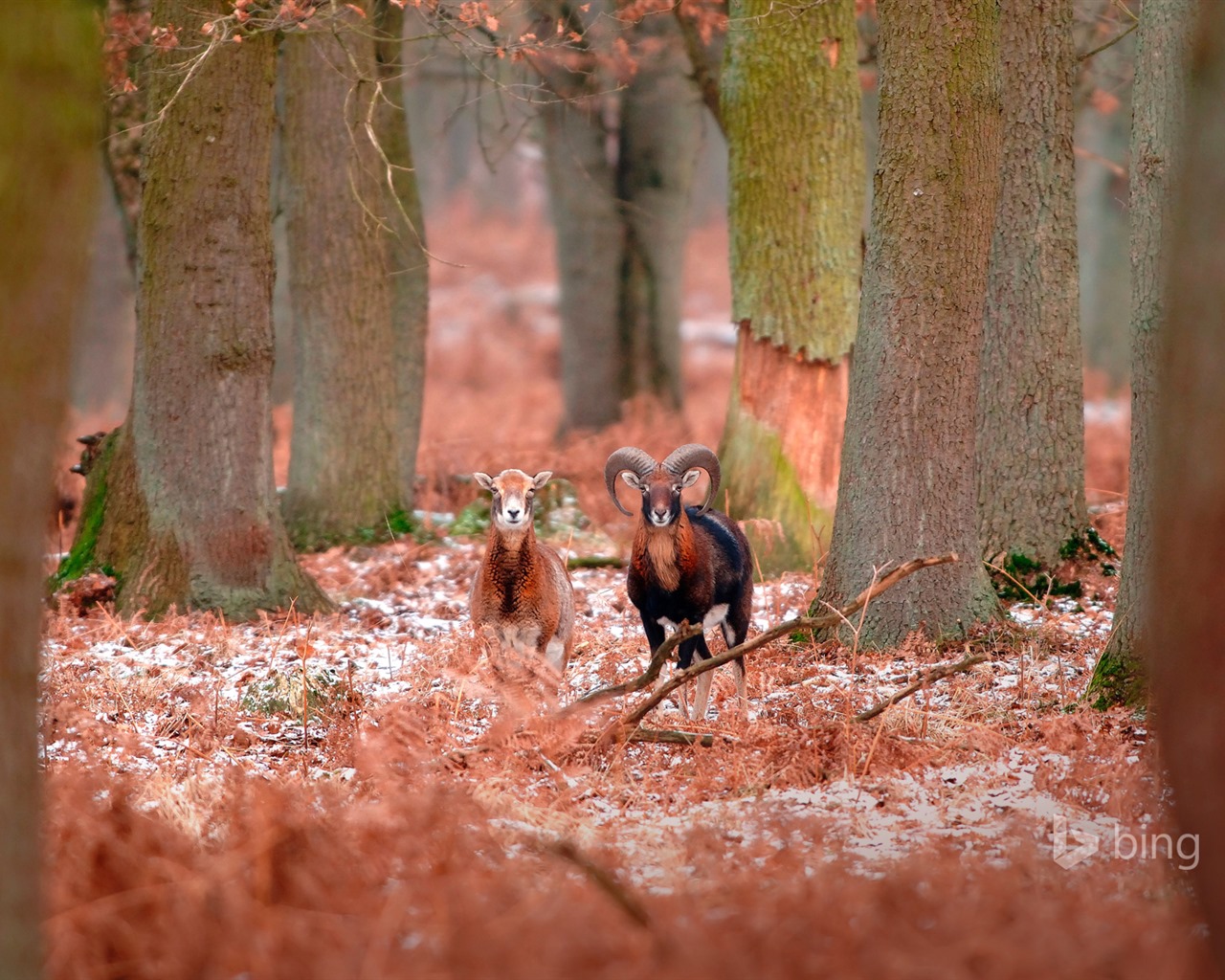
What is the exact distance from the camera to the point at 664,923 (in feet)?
Answer: 15.3

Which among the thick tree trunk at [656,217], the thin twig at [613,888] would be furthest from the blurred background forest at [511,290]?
the thin twig at [613,888]

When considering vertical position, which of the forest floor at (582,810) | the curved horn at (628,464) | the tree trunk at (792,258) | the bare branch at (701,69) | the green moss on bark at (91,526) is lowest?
the forest floor at (582,810)

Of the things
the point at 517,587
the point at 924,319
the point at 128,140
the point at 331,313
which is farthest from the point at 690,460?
the point at 128,140

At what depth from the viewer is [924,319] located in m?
9.60

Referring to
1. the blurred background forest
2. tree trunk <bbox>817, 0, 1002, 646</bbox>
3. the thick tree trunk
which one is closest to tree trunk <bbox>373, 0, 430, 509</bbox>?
the blurred background forest

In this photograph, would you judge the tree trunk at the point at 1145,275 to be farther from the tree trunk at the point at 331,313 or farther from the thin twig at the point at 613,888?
the tree trunk at the point at 331,313

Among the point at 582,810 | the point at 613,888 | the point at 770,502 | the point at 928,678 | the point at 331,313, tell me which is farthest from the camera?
the point at 331,313

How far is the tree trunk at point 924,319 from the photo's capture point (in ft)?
31.1

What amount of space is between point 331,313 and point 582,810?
9.14 meters

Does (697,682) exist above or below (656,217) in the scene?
below

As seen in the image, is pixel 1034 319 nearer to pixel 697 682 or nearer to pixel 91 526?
pixel 697 682

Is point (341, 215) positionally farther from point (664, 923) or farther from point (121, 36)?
point (664, 923)

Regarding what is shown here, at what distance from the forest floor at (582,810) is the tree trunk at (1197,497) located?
1.88ft

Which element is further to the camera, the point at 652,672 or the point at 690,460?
the point at 690,460
